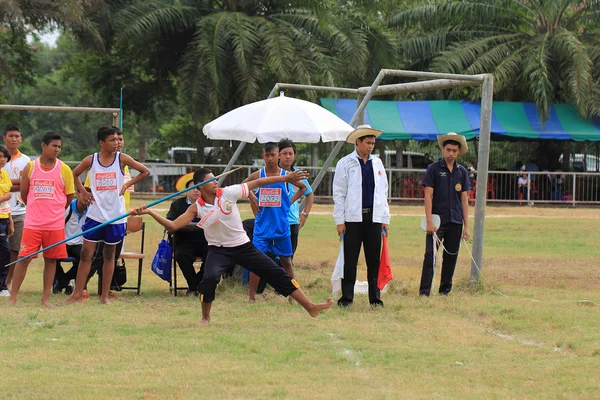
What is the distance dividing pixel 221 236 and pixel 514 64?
24205mm

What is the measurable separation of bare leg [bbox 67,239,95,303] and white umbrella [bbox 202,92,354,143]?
7.37 ft

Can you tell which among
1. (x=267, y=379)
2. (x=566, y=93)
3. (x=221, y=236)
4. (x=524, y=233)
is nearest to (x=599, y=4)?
(x=566, y=93)

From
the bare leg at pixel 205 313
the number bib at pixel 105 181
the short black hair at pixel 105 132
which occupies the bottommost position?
the bare leg at pixel 205 313

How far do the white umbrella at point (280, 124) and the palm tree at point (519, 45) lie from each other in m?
19.8

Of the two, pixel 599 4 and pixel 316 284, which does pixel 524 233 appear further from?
pixel 599 4

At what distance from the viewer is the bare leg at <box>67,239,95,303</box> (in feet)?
32.0

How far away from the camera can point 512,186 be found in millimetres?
28406

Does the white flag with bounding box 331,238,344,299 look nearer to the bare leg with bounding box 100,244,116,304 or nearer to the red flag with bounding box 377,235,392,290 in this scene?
the red flag with bounding box 377,235,392,290

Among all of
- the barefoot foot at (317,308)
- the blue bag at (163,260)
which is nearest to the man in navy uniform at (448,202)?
the barefoot foot at (317,308)

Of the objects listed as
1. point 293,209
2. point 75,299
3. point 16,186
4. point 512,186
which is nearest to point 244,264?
point 293,209

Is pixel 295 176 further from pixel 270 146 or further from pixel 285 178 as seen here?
pixel 270 146

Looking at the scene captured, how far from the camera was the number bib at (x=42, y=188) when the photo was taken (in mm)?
9602

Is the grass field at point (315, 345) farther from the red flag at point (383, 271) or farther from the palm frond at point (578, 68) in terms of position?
the palm frond at point (578, 68)

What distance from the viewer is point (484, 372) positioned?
6496 mm
